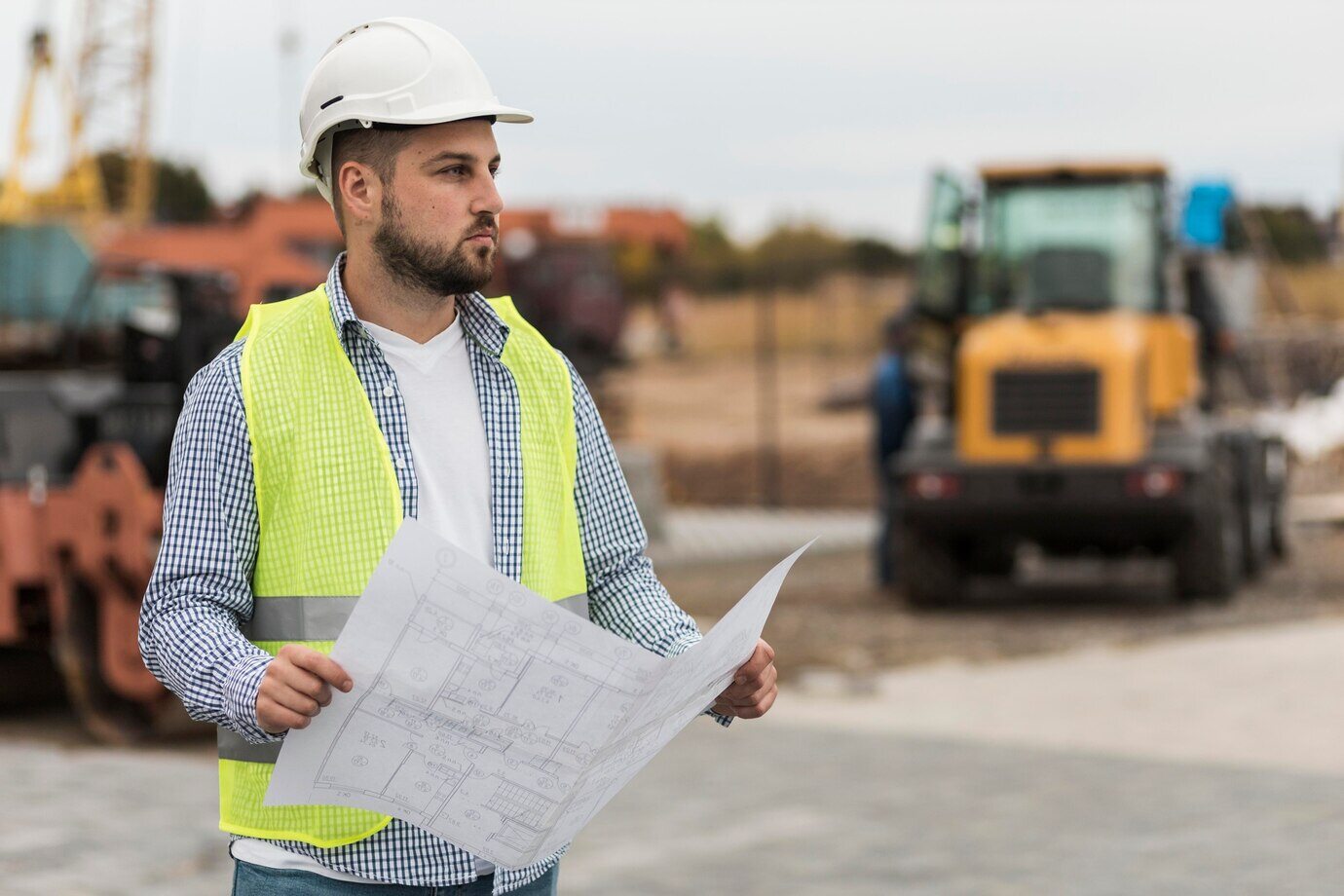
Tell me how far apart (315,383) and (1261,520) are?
47.1 feet

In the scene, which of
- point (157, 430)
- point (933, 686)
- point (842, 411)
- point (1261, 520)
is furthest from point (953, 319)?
point (842, 411)

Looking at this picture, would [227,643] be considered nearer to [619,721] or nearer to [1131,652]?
[619,721]

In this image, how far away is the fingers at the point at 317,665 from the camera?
1.99 metres

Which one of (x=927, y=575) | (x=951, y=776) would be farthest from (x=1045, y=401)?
(x=951, y=776)

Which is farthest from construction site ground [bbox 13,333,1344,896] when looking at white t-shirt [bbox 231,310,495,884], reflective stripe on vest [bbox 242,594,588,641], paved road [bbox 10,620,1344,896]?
reflective stripe on vest [bbox 242,594,588,641]

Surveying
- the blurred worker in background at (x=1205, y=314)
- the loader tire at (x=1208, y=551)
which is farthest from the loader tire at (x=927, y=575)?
the blurred worker in background at (x=1205, y=314)

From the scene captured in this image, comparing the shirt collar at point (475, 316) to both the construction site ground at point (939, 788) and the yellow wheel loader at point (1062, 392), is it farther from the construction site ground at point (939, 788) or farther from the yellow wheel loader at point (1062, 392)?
the yellow wheel loader at point (1062, 392)

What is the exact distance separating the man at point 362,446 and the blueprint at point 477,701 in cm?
8

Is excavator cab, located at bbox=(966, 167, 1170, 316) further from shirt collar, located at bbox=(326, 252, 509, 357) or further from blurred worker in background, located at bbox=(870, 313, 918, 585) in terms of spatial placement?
shirt collar, located at bbox=(326, 252, 509, 357)

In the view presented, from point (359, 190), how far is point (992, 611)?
1191 cm

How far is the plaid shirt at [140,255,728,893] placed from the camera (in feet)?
6.90

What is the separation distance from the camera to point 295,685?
1.99 metres

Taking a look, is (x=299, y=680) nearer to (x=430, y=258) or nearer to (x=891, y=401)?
(x=430, y=258)

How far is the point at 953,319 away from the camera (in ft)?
46.3
